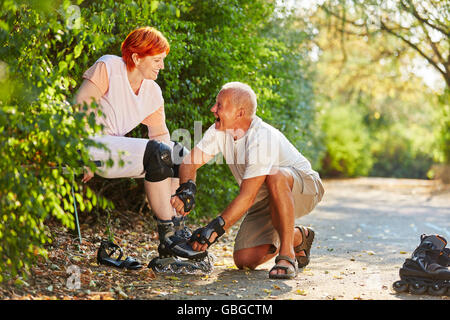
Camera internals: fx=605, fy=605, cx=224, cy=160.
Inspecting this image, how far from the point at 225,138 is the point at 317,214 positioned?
5.09 m

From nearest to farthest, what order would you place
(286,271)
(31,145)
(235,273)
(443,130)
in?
(31,145), (286,271), (235,273), (443,130)

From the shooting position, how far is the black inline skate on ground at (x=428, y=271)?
3523mm

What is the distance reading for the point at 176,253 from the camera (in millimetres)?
4008

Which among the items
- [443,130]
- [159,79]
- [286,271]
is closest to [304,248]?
[286,271]

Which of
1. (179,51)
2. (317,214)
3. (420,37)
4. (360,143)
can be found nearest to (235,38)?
(179,51)

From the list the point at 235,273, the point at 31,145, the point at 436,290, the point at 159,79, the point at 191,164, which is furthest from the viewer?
the point at 159,79

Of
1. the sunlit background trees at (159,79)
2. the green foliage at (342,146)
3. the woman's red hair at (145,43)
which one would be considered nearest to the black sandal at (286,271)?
the sunlit background trees at (159,79)

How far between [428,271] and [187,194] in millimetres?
1547

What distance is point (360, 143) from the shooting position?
2077 cm

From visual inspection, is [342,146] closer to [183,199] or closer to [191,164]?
[191,164]

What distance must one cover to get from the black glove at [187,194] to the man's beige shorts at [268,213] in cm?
61

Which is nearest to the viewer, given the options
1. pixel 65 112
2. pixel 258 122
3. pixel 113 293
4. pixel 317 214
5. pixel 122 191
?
pixel 65 112

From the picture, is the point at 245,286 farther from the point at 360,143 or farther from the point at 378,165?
the point at 378,165

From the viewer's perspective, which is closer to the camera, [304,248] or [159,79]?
[304,248]
